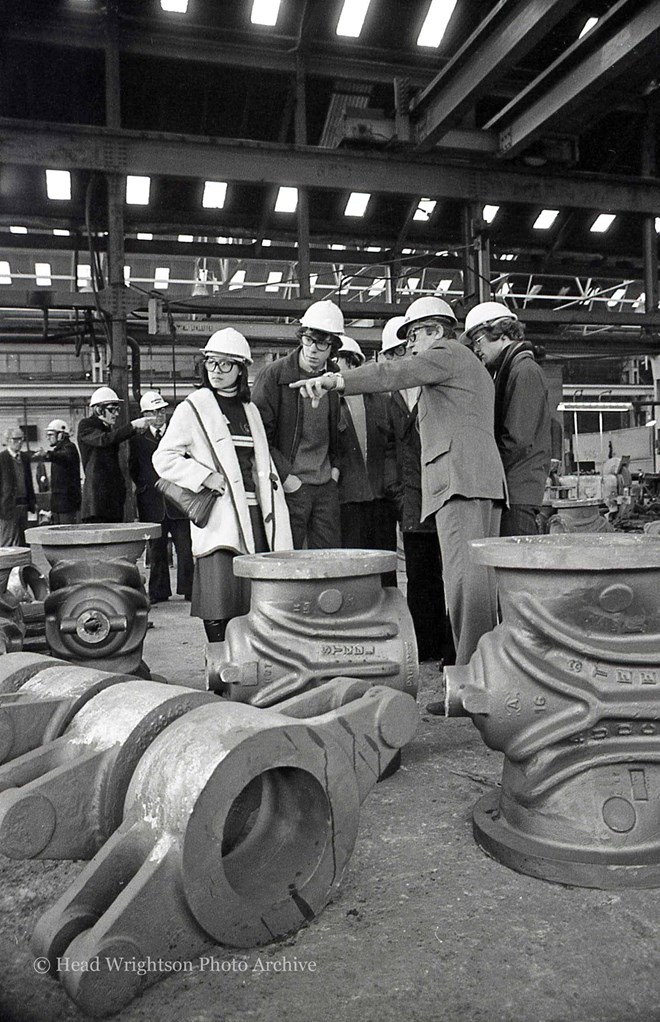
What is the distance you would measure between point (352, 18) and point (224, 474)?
229 inches

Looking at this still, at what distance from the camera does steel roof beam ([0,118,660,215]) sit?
21.7ft

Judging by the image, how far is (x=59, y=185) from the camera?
7.36 meters

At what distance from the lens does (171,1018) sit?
52.2 inches

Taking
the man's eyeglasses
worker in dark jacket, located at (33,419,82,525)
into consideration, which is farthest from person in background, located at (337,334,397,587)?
worker in dark jacket, located at (33,419,82,525)

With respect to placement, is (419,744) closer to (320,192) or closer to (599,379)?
(320,192)

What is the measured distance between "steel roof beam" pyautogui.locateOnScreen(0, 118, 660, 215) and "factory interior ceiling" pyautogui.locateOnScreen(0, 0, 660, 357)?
17 millimetres

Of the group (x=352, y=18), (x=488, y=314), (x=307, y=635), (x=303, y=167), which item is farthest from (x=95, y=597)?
(x=352, y=18)

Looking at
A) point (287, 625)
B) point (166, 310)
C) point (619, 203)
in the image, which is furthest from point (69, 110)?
point (287, 625)

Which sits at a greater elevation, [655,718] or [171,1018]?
[655,718]

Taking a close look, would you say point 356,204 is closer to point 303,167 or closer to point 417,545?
point 303,167

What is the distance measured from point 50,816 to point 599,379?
2251 centimetres

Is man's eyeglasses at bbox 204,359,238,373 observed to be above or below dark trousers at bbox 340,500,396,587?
above

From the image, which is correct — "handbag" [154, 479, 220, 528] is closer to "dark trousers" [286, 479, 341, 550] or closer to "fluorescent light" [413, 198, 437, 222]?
"dark trousers" [286, 479, 341, 550]

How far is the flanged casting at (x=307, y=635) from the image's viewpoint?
7.61 feet
